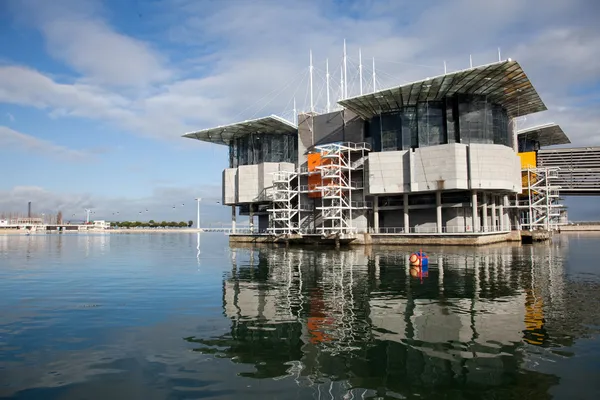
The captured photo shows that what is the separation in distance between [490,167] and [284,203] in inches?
1404

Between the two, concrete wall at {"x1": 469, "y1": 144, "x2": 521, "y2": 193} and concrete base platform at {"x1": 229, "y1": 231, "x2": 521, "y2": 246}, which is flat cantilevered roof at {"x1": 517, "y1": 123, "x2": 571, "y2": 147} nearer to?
concrete wall at {"x1": 469, "y1": 144, "x2": 521, "y2": 193}

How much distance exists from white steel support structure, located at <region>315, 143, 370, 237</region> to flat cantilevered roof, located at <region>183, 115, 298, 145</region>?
36.0 ft

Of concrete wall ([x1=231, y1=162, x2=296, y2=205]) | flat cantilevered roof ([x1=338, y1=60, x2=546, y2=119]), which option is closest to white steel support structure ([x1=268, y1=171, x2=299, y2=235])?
concrete wall ([x1=231, y1=162, x2=296, y2=205])

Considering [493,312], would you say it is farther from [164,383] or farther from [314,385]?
[164,383]

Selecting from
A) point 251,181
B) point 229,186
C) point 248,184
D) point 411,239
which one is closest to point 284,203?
point 251,181

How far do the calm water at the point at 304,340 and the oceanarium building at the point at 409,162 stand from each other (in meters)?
39.2

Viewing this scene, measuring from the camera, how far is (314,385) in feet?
29.4

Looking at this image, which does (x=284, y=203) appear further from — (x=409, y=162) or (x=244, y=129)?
(x=409, y=162)

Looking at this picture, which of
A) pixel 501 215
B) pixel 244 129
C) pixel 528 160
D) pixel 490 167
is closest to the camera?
pixel 490 167

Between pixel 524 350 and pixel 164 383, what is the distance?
9.19m

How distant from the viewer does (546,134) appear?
3878 inches

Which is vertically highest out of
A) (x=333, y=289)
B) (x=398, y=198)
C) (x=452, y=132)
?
(x=452, y=132)

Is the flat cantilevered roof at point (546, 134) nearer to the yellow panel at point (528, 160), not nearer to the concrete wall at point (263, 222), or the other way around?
the yellow panel at point (528, 160)

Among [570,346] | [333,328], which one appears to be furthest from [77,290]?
[570,346]
